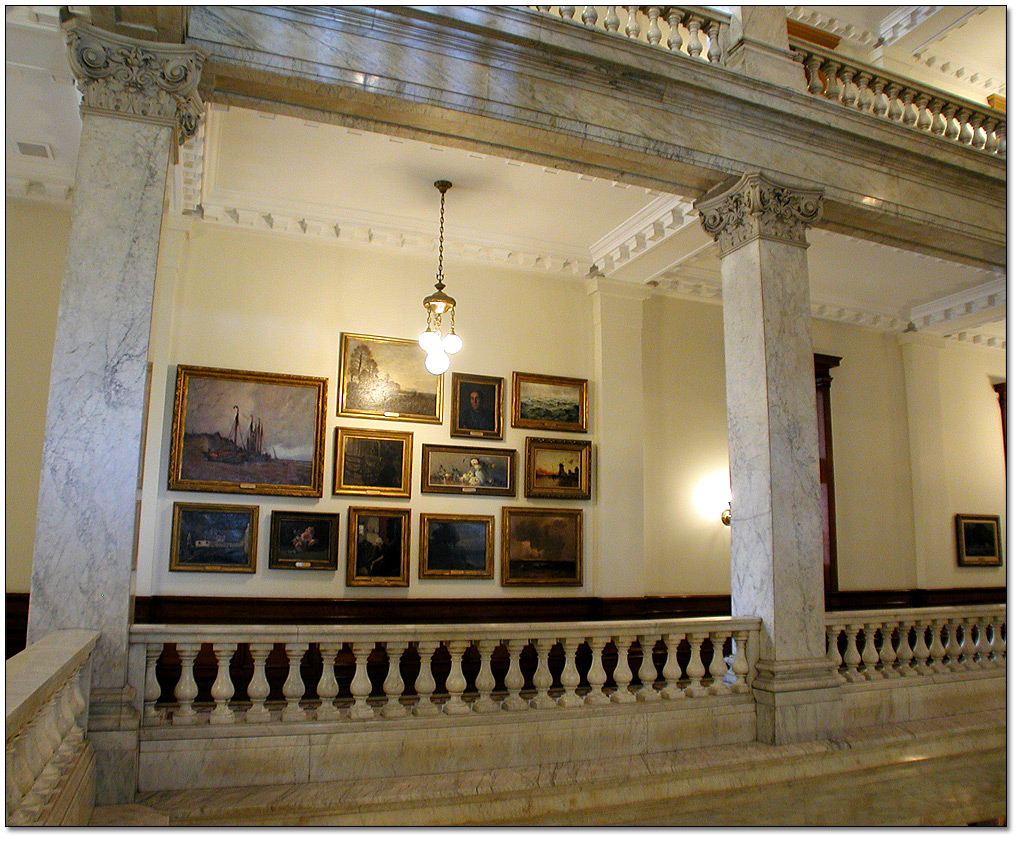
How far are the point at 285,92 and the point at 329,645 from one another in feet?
12.5

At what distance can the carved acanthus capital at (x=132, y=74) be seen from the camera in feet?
15.6

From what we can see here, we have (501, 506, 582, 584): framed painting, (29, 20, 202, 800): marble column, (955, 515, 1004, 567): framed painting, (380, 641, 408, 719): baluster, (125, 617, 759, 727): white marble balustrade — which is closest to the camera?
(29, 20, 202, 800): marble column

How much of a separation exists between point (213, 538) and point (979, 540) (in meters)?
11.5

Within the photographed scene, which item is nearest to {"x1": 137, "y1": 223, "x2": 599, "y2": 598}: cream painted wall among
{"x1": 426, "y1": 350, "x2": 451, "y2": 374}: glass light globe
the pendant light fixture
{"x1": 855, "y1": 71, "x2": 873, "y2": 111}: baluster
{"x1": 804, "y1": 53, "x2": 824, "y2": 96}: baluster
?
the pendant light fixture

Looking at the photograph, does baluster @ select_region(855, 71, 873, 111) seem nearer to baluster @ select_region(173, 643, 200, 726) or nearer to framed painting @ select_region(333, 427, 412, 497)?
framed painting @ select_region(333, 427, 412, 497)

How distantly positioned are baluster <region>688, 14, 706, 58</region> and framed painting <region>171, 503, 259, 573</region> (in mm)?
6149

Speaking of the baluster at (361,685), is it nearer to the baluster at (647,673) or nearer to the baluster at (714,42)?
the baluster at (647,673)

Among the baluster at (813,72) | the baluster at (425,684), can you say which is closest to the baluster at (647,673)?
the baluster at (425,684)

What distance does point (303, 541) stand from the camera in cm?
828

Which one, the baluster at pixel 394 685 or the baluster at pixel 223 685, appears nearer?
the baluster at pixel 223 685

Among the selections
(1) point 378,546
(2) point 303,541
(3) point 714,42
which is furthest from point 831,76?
(2) point 303,541

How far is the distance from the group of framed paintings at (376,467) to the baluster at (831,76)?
421 centimetres

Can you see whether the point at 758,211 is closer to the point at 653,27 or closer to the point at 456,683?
the point at 653,27

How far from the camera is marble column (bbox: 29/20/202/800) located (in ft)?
14.3
